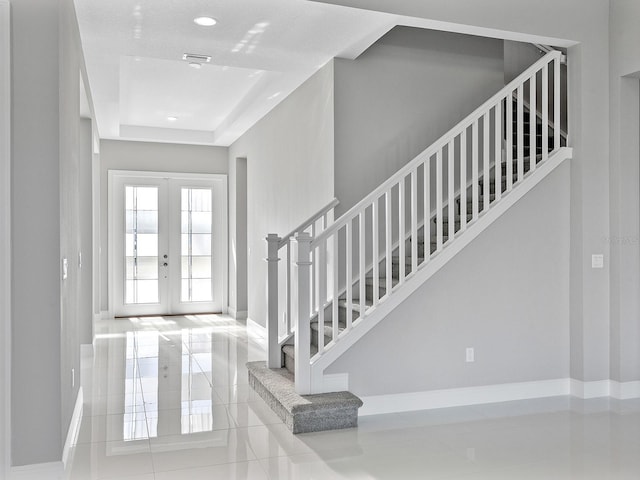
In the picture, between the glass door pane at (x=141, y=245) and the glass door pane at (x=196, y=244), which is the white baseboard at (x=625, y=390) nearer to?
the glass door pane at (x=196, y=244)

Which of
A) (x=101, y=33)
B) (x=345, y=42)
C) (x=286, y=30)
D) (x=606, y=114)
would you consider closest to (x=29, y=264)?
(x=101, y=33)

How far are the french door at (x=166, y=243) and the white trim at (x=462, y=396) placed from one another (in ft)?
19.1

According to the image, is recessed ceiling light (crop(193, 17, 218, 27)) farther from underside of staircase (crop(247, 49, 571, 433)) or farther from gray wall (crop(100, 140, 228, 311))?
gray wall (crop(100, 140, 228, 311))

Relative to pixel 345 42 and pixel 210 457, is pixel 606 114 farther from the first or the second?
pixel 210 457

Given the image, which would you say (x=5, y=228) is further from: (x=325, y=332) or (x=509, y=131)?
(x=509, y=131)

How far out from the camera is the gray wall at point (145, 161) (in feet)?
29.7

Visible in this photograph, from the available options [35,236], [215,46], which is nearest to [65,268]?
[35,236]

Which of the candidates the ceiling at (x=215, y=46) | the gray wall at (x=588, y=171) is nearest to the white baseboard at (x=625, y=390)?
the gray wall at (x=588, y=171)

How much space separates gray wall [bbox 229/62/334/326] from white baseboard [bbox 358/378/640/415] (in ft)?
6.15

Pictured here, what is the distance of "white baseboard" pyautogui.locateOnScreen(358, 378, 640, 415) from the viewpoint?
13.7ft

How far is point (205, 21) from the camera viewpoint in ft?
13.7

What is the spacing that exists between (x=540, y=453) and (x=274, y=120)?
4832mm

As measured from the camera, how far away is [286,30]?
439cm

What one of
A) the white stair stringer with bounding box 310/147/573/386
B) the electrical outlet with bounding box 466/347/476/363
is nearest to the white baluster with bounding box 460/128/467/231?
the white stair stringer with bounding box 310/147/573/386
